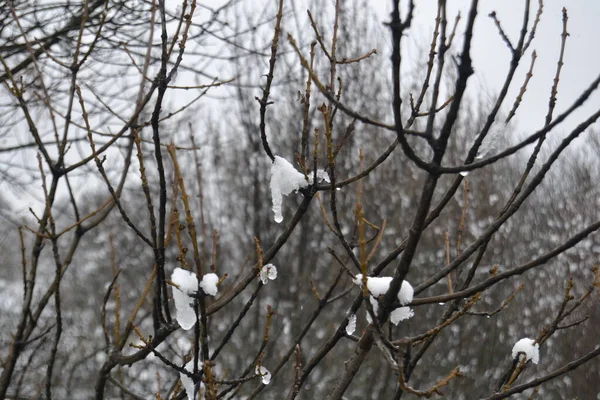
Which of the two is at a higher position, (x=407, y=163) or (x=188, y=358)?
(x=407, y=163)

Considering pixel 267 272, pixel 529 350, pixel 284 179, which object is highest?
pixel 284 179

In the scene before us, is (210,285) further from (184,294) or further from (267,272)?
(267,272)

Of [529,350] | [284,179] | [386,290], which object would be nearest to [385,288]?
[386,290]

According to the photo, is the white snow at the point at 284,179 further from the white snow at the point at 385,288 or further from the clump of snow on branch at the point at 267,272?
the white snow at the point at 385,288

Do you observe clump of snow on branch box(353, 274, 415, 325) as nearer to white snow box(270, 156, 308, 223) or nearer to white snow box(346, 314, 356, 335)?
white snow box(346, 314, 356, 335)

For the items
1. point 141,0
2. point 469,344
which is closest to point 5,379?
point 141,0

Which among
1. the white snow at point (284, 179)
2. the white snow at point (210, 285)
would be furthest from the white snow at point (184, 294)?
the white snow at point (284, 179)

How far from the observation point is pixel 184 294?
4.24 feet

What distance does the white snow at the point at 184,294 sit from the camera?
4.09 feet

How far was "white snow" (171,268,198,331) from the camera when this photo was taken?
1246mm

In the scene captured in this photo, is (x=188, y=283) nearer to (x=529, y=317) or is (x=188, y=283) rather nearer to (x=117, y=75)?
(x=117, y=75)

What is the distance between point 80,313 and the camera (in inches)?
658

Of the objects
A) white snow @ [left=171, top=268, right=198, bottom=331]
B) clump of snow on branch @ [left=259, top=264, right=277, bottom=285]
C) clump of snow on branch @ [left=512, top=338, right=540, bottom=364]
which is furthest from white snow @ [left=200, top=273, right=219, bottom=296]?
clump of snow on branch @ [left=512, top=338, right=540, bottom=364]

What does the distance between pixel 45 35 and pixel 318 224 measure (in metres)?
6.44
